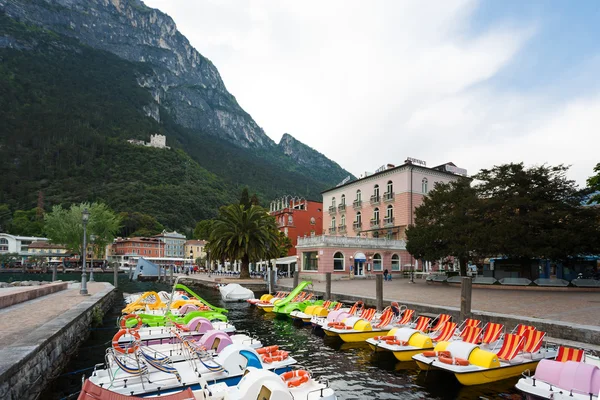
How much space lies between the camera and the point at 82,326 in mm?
15844

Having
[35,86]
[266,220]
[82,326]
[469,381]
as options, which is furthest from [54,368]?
[35,86]

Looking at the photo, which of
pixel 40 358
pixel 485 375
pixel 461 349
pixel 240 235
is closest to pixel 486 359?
pixel 485 375

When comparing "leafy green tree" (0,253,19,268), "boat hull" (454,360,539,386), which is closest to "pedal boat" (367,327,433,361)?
"boat hull" (454,360,539,386)

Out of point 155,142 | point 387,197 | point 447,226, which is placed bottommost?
point 447,226

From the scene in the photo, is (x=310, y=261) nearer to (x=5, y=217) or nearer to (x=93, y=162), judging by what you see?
(x=5, y=217)

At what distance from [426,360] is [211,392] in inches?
259

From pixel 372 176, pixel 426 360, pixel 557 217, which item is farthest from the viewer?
pixel 372 176

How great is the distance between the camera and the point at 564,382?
362 inches

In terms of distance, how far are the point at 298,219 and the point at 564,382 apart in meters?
54.9

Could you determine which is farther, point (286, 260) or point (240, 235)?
point (286, 260)

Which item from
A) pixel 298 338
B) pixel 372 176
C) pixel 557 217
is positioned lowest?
pixel 298 338

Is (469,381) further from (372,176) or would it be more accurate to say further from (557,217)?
(372,176)

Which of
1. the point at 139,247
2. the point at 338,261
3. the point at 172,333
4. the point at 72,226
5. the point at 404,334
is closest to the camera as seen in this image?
the point at 404,334

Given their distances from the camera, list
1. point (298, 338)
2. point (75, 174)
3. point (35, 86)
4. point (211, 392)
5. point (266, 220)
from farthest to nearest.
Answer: point (35, 86) < point (75, 174) < point (266, 220) < point (298, 338) < point (211, 392)
